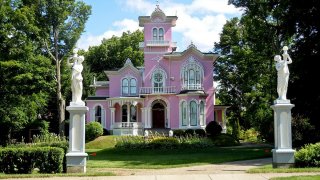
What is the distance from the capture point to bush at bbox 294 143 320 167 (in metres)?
15.8

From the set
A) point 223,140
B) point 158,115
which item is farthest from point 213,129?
point 158,115

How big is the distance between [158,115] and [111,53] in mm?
21863

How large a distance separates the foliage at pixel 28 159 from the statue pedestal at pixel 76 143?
502mm

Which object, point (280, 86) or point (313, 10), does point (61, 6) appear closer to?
point (313, 10)

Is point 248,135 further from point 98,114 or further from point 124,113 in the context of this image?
point 98,114

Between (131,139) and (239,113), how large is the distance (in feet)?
78.5

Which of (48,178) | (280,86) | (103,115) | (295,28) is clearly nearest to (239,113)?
(103,115)

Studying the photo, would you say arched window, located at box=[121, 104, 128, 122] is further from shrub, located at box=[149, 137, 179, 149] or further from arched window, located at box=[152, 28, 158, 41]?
shrub, located at box=[149, 137, 179, 149]

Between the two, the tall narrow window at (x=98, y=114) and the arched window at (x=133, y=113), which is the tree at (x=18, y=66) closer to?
the tall narrow window at (x=98, y=114)

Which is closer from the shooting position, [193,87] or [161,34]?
[193,87]

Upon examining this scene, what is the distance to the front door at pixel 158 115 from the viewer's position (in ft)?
137

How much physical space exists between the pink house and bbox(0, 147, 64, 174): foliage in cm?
2444

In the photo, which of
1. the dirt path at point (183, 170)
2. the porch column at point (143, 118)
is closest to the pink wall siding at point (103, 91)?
the porch column at point (143, 118)

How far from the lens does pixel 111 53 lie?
61.4m
